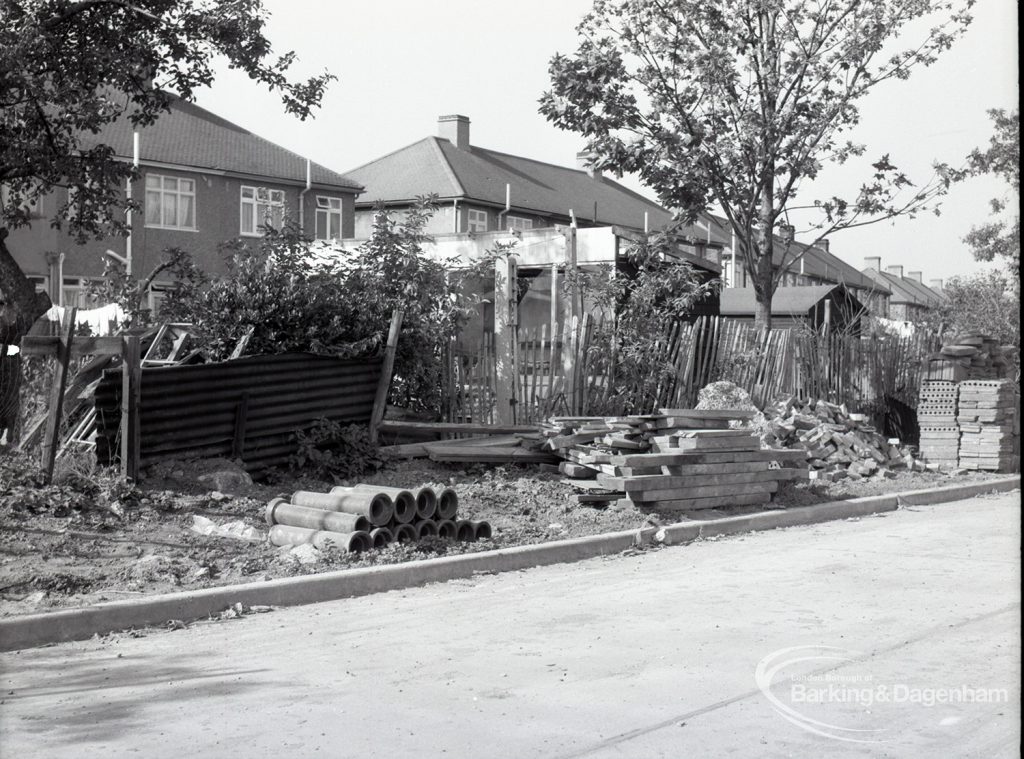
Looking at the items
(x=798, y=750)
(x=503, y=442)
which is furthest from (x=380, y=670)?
(x=503, y=442)

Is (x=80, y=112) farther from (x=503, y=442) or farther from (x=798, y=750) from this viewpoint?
(x=798, y=750)

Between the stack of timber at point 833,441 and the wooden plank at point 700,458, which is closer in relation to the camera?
the wooden plank at point 700,458

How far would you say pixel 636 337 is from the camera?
54.4 feet

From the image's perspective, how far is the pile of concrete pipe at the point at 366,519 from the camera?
9016mm

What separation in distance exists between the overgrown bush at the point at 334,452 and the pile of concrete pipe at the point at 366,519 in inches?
82.6

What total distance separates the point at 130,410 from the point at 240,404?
4.65ft

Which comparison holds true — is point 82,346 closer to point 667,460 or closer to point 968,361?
point 667,460

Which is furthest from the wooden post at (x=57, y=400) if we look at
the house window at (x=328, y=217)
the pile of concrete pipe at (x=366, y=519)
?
the house window at (x=328, y=217)

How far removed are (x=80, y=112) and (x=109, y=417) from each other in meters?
4.77

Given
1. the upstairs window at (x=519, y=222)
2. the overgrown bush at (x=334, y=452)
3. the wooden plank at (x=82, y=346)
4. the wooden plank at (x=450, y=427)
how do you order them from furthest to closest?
the upstairs window at (x=519, y=222), the wooden plank at (x=450, y=427), the overgrown bush at (x=334, y=452), the wooden plank at (x=82, y=346)

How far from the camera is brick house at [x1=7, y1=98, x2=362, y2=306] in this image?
33.5m

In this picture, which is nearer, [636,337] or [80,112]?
[80,112]

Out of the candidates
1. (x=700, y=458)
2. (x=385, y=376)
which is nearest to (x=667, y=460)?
(x=700, y=458)

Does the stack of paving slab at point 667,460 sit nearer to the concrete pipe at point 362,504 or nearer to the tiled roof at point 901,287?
the concrete pipe at point 362,504
